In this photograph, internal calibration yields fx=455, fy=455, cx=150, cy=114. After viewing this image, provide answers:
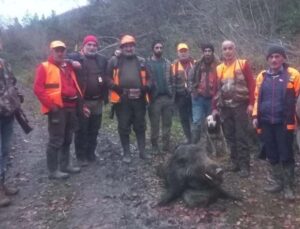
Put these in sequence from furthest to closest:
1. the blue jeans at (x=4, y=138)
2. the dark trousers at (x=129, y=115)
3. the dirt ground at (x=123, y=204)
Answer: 1. the dark trousers at (x=129, y=115)
2. the blue jeans at (x=4, y=138)
3. the dirt ground at (x=123, y=204)

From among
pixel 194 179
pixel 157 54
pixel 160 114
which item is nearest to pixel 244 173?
pixel 194 179

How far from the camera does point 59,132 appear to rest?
724 cm

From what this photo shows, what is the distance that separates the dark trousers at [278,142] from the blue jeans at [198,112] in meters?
1.86

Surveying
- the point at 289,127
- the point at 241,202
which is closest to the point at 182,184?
the point at 241,202

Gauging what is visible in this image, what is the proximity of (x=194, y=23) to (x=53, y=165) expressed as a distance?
1122 centimetres

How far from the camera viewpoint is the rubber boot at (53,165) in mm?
7336

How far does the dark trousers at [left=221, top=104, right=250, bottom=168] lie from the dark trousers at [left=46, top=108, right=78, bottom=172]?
8.06 feet

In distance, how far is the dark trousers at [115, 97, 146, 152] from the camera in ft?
26.3

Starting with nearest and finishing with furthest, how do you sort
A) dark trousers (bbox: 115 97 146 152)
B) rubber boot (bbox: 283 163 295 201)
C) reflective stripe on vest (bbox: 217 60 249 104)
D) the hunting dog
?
rubber boot (bbox: 283 163 295 201), reflective stripe on vest (bbox: 217 60 249 104), the hunting dog, dark trousers (bbox: 115 97 146 152)

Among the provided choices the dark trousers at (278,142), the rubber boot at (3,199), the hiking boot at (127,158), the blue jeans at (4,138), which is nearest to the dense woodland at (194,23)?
the hiking boot at (127,158)

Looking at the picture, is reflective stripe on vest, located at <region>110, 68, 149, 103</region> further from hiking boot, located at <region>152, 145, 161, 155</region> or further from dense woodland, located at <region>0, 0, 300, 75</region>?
dense woodland, located at <region>0, 0, 300, 75</region>

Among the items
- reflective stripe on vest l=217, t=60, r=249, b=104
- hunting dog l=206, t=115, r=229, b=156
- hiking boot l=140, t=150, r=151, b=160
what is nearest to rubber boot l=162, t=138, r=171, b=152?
hiking boot l=140, t=150, r=151, b=160

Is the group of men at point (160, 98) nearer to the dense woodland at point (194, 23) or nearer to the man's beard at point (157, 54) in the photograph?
the man's beard at point (157, 54)

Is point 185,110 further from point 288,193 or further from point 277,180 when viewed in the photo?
point 288,193
